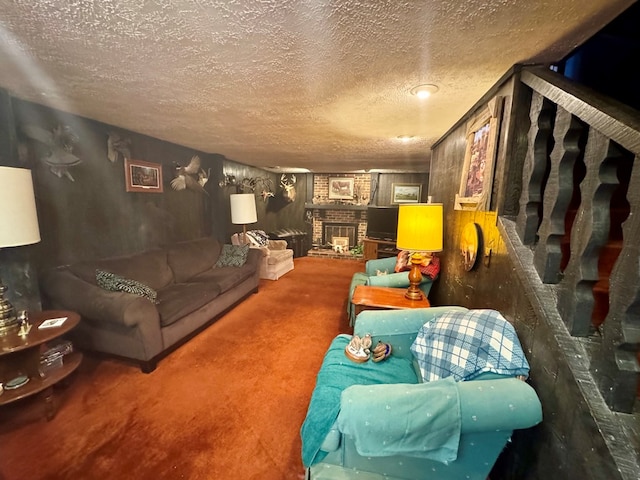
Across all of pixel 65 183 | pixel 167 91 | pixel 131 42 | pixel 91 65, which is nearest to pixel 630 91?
pixel 131 42

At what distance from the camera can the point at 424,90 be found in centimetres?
164

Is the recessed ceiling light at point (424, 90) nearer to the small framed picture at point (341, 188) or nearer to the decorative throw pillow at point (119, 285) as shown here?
the decorative throw pillow at point (119, 285)

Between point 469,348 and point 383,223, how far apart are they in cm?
448

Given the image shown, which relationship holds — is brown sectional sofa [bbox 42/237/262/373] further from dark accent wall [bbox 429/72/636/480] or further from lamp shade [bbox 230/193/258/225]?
dark accent wall [bbox 429/72/636/480]

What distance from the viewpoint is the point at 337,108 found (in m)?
1.99

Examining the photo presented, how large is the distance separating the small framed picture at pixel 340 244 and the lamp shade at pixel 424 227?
184 inches

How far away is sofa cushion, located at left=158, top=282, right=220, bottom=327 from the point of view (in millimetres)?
2271

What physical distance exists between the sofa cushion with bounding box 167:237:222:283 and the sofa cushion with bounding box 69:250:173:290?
90 mm

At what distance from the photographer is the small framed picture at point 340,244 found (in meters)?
6.68

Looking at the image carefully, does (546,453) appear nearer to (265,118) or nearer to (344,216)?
(265,118)

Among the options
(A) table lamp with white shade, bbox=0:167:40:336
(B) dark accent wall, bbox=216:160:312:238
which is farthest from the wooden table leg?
(B) dark accent wall, bbox=216:160:312:238

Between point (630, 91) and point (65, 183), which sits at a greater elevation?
point (630, 91)

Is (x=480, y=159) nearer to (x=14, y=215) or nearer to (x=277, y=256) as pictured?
(x=14, y=215)

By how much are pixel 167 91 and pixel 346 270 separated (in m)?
4.29
